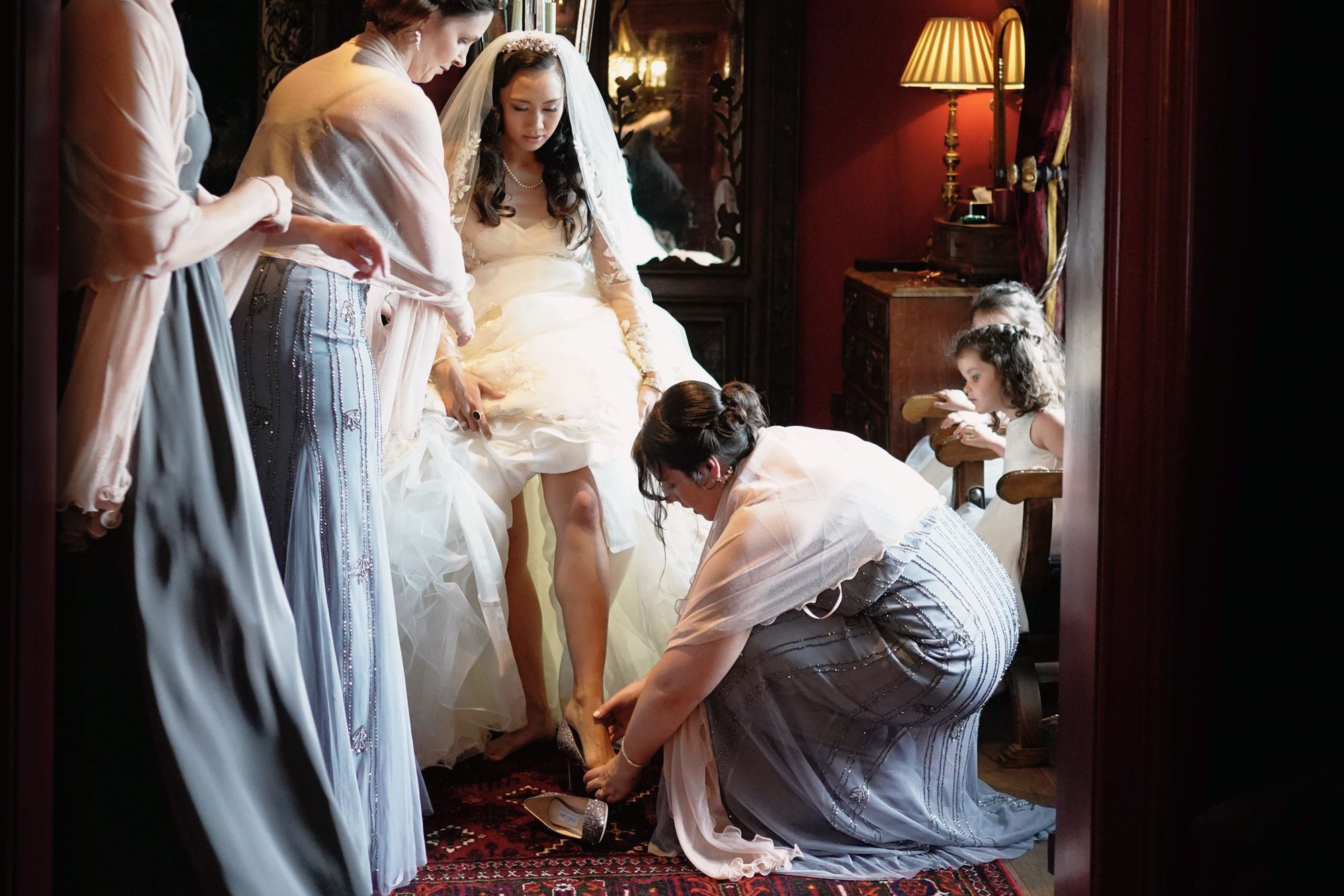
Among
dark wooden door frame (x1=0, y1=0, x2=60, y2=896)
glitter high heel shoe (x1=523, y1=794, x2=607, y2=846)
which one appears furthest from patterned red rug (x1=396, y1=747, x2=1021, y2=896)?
dark wooden door frame (x1=0, y1=0, x2=60, y2=896)

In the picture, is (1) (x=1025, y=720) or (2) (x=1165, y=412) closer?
(2) (x=1165, y=412)

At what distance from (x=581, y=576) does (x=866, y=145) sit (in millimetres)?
2843

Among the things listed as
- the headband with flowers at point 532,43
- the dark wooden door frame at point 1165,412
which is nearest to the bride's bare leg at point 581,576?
the headband with flowers at point 532,43

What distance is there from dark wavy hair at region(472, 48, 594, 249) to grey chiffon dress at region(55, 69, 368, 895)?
1.58 m

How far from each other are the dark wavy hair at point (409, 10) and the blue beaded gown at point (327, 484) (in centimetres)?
37

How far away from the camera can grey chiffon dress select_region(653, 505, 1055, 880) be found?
101 inches

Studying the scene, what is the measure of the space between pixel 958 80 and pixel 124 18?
367 cm

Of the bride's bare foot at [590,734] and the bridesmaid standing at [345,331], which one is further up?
the bridesmaid standing at [345,331]

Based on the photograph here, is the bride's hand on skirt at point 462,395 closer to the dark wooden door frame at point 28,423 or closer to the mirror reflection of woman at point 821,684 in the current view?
the mirror reflection of woman at point 821,684

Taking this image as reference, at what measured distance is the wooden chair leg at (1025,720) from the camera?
10.1 feet

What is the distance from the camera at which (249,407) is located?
6.97 feet

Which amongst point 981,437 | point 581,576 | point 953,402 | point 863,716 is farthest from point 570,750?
point 953,402

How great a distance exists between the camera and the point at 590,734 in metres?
2.95

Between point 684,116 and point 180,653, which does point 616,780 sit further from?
point 684,116
